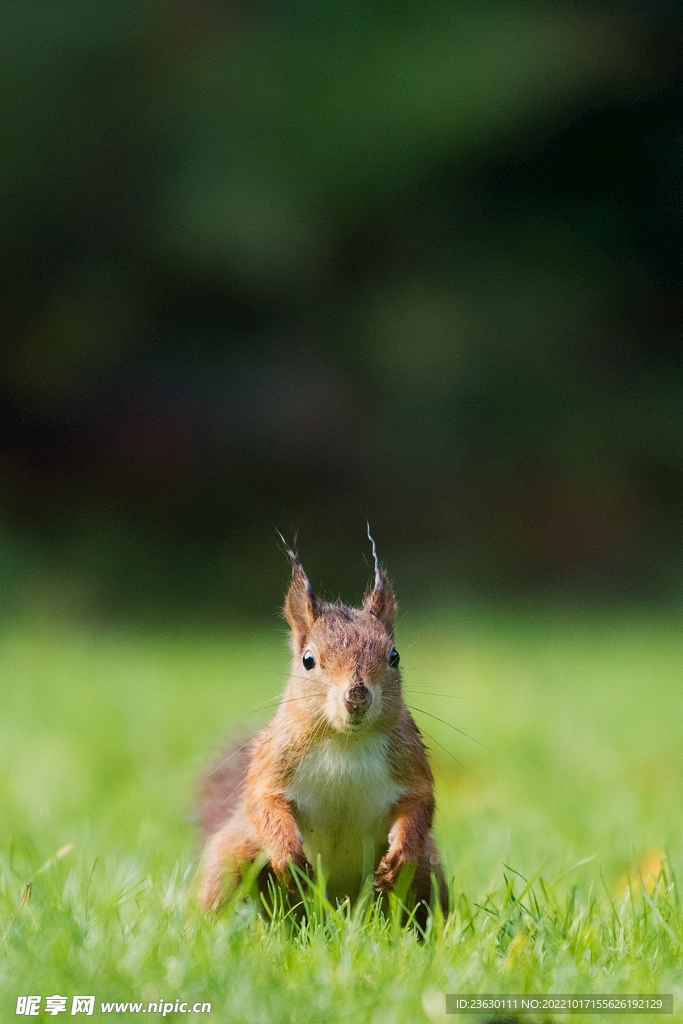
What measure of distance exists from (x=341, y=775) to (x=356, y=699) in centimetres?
18

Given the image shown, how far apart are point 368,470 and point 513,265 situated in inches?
85.8

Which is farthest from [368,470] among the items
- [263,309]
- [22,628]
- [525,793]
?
[525,793]

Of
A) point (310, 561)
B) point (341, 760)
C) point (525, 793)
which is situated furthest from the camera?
point (310, 561)

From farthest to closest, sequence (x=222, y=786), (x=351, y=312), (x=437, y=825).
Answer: (x=351, y=312) → (x=437, y=825) → (x=222, y=786)

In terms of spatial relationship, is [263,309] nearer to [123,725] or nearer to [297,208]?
[297,208]

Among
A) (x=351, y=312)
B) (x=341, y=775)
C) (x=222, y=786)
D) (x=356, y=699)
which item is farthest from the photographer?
(x=351, y=312)

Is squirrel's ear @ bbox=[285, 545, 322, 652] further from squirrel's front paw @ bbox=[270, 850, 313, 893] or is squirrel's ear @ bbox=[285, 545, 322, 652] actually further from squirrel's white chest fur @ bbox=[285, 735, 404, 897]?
squirrel's front paw @ bbox=[270, 850, 313, 893]

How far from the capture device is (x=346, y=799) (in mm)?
2318

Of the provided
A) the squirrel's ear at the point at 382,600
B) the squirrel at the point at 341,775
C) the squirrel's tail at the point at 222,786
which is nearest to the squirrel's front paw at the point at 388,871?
the squirrel at the point at 341,775

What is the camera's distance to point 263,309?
37.2 ft

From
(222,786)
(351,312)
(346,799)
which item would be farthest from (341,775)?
(351,312)

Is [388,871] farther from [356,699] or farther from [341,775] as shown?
[356,699]

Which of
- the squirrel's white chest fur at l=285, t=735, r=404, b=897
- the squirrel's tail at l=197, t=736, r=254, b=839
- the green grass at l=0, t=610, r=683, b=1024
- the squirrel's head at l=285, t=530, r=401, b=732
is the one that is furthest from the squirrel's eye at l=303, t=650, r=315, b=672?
the squirrel's tail at l=197, t=736, r=254, b=839

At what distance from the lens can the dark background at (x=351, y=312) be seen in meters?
10.7
